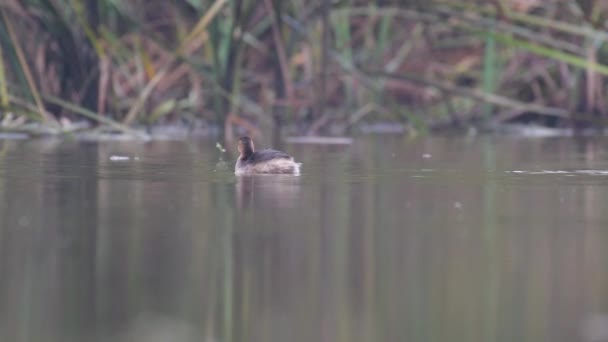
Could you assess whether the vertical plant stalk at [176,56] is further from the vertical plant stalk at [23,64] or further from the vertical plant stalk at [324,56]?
the vertical plant stalk at [23,64]

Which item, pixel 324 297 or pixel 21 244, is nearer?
pixel 324 297

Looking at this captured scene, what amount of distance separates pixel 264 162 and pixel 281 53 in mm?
5781

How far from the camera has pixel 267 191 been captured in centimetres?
889

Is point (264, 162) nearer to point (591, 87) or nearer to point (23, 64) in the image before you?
point (23, 64)

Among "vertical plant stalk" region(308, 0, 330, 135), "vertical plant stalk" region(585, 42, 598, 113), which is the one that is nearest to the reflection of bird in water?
"vertical plant stalk" region(308, 0, 330, 135)

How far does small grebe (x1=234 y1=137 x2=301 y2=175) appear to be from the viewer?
998 centimetres

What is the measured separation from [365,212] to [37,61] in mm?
8372

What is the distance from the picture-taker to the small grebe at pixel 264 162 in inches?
393

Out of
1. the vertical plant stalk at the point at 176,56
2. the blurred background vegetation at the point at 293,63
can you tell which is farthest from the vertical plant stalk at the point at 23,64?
the vertical plant stalk at the point at 176,56

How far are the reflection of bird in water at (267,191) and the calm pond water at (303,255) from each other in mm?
14

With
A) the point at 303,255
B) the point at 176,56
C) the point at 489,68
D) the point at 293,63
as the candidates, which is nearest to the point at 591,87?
the point at 489,68

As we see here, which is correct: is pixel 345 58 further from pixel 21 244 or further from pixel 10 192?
pixel 21 244

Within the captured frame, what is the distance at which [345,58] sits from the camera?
661 inches

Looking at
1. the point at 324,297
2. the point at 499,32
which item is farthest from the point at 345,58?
the point at 324,297
